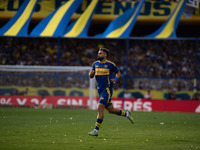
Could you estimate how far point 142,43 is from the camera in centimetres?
3241

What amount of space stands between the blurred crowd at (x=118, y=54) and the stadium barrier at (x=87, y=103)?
428 centimetres

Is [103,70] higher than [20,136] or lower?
higher

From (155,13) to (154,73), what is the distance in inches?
193

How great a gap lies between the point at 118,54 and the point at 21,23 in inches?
322

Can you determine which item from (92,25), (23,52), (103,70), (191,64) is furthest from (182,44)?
(103,70)

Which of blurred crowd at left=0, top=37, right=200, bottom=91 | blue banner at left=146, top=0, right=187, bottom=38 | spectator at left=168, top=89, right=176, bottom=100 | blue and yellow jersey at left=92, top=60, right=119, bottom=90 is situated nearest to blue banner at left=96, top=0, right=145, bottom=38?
blue banner at left=146, top=0, right=187, bottom=38

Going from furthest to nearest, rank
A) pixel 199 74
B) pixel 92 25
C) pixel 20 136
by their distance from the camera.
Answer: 1. pixel 92 25
2. pixel 199 74
3. pixel 20 136

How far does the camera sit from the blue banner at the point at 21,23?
26.2 m

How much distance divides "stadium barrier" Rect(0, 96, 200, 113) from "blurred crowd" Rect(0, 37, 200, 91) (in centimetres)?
428

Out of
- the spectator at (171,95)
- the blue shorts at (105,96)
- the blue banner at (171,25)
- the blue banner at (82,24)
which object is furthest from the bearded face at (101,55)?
the blue banner at (171,25)

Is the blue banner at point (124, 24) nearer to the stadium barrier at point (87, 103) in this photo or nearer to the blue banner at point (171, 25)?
the blue banner at point (171, 25)

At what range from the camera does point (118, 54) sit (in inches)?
1218

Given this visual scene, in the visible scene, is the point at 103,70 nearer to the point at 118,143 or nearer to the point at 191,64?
the point at 118,143

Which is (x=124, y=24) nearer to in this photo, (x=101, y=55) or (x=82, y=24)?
(x=82, y=24)
